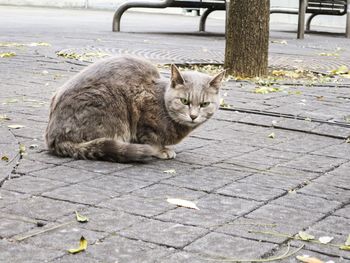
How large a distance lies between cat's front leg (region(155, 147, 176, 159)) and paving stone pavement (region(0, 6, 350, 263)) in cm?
7

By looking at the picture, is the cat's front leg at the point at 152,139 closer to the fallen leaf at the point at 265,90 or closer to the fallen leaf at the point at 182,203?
the fallen leaf at the point at 182,203

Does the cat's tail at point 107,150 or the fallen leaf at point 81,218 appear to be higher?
the cat's tail at point 107,150

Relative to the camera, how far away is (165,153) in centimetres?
498

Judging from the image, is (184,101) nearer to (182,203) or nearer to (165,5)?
(182,203)

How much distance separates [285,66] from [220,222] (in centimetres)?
697

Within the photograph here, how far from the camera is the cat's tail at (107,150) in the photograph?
4.70 meters

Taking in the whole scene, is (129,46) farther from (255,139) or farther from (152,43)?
(255,139)

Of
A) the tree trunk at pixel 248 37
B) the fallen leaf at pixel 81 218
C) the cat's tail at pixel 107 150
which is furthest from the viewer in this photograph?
the tree trunk at pixel 248 37

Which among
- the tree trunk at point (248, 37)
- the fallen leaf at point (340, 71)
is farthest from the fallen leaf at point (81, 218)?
the fallen leaf at point (340, 71)

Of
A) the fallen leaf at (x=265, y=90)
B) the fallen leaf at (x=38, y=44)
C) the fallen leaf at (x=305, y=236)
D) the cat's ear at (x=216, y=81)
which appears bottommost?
the fallen leaf at (x=305, y=236)

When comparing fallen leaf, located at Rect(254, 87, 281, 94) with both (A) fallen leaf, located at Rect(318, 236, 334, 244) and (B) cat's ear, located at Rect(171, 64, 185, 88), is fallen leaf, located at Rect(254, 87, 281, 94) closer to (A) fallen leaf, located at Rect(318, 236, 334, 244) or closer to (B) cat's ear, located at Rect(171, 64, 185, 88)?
(B) cat's ear, located at Rect(171, 64, 185, 88)

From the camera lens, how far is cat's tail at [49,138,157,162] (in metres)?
4.70

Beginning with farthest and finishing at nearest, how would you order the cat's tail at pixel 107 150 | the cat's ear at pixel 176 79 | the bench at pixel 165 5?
1. the bench at pixel 165 5
2. the cat's ear at pixel 176 79
3. the cat's tail at pixel 107 150

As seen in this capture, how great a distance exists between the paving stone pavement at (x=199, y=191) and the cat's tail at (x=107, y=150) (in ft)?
0.20
